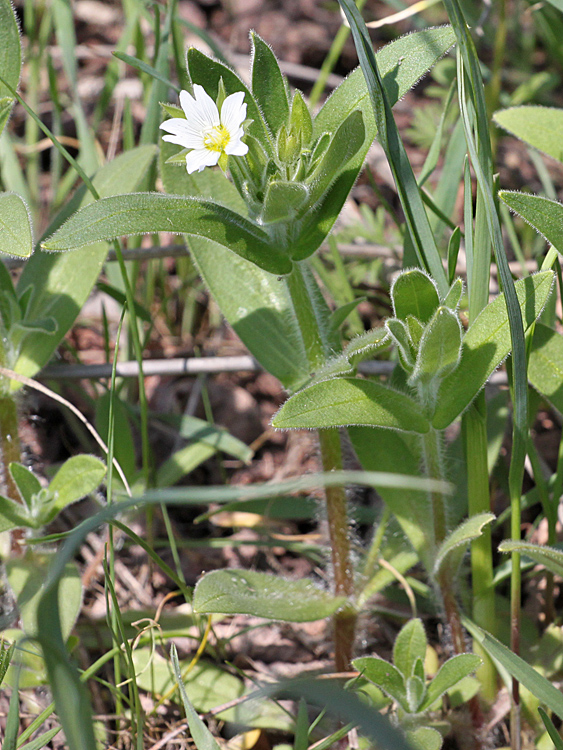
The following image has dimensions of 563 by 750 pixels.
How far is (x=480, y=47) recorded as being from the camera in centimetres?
481

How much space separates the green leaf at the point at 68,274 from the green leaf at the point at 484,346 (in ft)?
4.70

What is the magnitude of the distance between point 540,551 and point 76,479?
1519mm

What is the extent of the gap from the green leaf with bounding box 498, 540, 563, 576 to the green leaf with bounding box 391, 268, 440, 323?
2.27ft

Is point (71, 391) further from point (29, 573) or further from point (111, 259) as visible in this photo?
point (29, 573)

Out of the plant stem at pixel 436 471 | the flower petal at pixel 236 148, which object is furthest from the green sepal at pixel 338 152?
the plant stem at pixel 436 471

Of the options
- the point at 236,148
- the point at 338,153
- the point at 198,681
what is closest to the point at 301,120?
the point at 338,153

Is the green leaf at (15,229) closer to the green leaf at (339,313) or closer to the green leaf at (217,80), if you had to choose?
the green leaf at (217,80)

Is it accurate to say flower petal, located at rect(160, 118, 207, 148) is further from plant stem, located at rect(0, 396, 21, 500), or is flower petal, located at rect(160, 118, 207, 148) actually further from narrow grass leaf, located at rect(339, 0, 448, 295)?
plant stem, located at rect(0, 396, 21, 500)

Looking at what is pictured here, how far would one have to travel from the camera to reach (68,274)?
2.78m

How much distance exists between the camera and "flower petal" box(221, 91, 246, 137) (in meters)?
1.97

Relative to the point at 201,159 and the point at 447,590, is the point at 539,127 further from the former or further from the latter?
the point at 447,590

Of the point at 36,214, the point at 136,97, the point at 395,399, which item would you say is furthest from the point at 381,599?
the point at 136,97

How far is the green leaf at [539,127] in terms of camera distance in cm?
252

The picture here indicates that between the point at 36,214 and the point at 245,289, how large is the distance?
1.83 m
